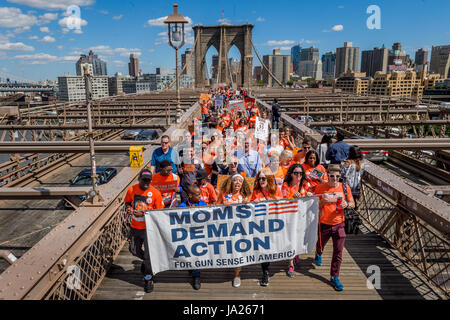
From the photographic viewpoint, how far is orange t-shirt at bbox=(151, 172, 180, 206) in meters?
5.18

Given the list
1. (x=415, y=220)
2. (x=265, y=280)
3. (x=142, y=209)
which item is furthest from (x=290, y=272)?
(x=142, y=209)

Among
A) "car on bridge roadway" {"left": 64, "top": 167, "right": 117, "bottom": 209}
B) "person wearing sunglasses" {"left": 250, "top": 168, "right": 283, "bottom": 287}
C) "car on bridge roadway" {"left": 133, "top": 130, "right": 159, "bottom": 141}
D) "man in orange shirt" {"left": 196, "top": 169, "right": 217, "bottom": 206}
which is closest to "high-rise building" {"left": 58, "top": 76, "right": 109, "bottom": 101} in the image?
"car on bridge roadway" {"left": 133, "top": 130, "right": 159, "bottom": 141}

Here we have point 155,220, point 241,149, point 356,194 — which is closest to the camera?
point 155,220

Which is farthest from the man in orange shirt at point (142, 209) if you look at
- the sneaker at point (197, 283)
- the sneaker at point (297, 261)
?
the sneaker at point (297, 261)

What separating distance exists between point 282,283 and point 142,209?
7.25 feet

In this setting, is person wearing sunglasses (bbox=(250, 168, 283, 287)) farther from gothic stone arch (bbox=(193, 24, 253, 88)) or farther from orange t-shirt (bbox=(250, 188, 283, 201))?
gothic stone arch (bbox=(193, 24, 253, 88))

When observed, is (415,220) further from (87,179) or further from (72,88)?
(72,88)

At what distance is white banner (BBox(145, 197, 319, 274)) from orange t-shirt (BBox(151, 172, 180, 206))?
97cm

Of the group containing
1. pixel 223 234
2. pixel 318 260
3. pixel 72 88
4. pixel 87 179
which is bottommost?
pixel 87 179

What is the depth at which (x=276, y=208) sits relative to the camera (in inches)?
174

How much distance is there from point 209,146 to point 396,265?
4023 millimetres
